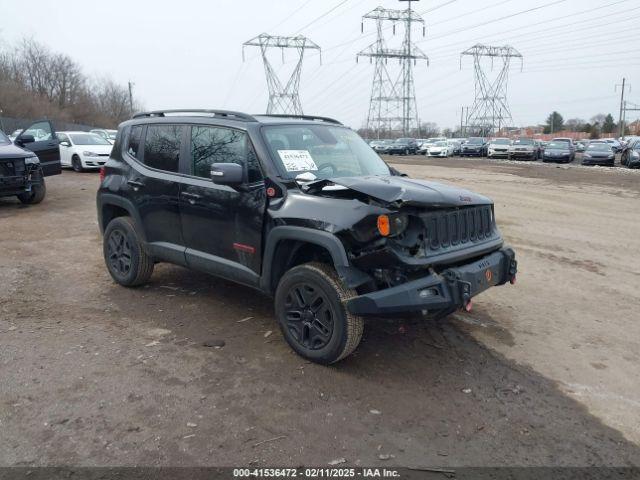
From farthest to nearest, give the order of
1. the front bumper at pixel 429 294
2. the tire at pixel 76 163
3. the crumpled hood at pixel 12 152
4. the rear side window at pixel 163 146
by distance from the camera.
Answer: the tire at pixel 76 163 < the crumpled hood at pixel 12 152 < the rear side window at pixel 163 146 < the front bumper at pixel 429 294

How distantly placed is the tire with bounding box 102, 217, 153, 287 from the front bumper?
2880mm

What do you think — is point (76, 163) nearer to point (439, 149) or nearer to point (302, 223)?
point (302, 223)

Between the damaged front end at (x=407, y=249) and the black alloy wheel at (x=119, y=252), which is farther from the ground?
the damaged front end at (x=407, y=249)

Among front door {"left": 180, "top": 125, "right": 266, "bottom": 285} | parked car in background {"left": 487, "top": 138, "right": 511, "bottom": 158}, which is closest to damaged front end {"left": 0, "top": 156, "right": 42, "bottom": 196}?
front door {"left": 180, "top": 125, "right": 266, "bottom": 285}

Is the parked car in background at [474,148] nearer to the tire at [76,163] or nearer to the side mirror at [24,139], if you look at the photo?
the tire at [76,163]

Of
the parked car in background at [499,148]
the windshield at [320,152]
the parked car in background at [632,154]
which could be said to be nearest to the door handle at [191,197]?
the windshield at [320,152]

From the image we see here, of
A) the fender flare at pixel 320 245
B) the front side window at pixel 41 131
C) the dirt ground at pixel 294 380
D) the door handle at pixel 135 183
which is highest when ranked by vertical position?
the front side window at pixel 41 131

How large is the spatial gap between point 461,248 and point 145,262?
3.33 metres

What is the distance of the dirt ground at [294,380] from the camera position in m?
3.02

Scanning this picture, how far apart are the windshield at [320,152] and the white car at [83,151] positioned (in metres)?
15.0

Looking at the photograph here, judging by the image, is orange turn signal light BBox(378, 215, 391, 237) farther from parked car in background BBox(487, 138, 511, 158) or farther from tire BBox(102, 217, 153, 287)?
parked car in background BBox(487, 138, 511, 158)

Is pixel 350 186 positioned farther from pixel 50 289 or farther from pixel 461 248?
pixel 50 289

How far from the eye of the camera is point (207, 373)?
12.7 feet

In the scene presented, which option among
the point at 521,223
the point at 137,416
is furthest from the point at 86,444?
the point at 521,223
